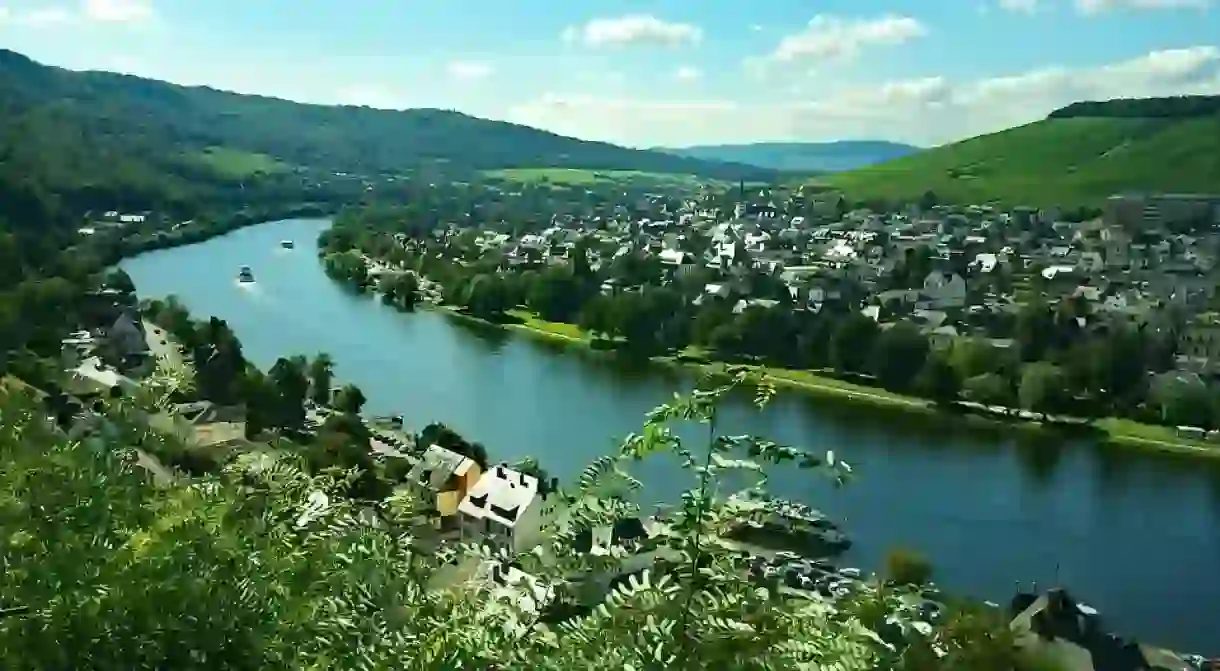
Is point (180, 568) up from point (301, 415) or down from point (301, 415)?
up

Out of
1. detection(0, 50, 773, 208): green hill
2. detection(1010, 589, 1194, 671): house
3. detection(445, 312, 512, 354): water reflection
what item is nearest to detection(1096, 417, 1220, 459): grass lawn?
detection(1010, 589, 1194, 671): house

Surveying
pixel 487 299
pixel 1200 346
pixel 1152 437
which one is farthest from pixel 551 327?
pixel 1200 346

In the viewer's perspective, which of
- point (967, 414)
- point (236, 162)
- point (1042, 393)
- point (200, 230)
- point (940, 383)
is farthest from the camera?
point (236, 162)

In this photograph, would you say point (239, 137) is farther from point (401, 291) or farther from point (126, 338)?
point (126, 338)

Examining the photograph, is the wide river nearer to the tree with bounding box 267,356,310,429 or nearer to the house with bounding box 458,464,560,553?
the house with bounding box 458,464,560,553

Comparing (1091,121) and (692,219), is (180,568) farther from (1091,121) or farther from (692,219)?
(1091,121)

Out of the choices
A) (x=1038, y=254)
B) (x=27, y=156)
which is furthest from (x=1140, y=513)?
(x=27, y=156)

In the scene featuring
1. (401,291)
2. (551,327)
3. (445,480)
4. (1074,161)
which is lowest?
(551,327)
